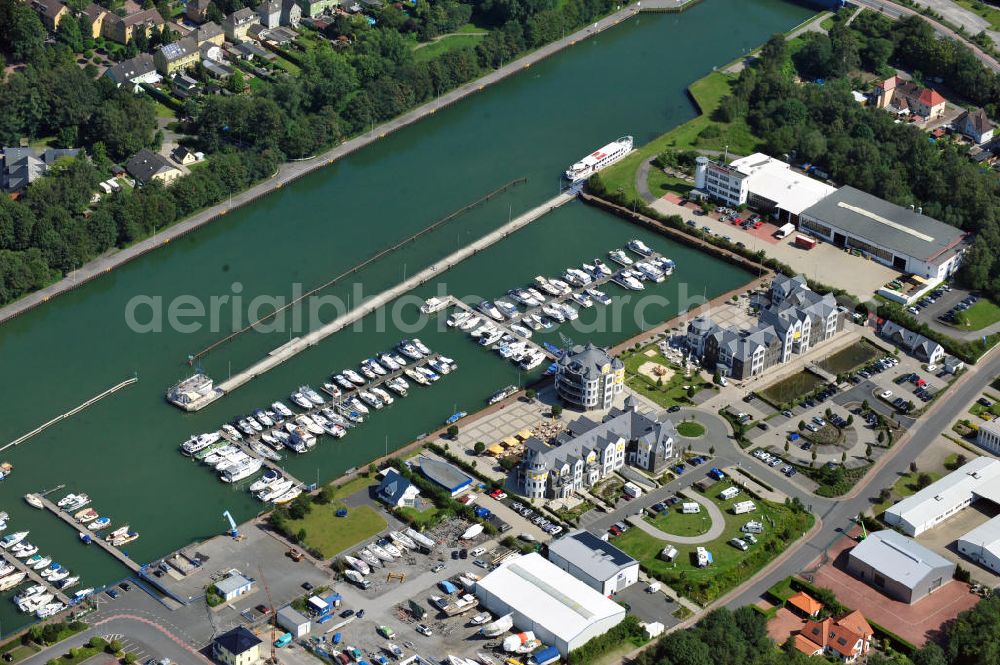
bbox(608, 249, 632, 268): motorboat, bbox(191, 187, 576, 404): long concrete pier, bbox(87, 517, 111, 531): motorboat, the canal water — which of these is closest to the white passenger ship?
the canal water

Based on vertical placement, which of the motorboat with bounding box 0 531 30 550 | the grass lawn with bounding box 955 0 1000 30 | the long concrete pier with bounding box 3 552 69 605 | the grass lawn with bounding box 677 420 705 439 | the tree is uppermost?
the tree

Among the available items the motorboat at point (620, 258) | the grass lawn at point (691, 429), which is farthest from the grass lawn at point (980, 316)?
the motorboat at point (620, 258)

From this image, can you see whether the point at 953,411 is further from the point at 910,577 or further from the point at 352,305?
the point at 352,305

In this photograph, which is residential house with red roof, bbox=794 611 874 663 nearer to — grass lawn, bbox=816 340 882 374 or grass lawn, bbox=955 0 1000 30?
grass lawn, bbox=816 340 882 374

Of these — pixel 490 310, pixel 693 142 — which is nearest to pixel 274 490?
pixel 490 310

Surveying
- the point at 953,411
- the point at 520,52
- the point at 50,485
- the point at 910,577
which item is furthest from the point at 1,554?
the point at 520,52

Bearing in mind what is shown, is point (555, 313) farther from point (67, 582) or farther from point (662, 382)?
point (67, 582)
